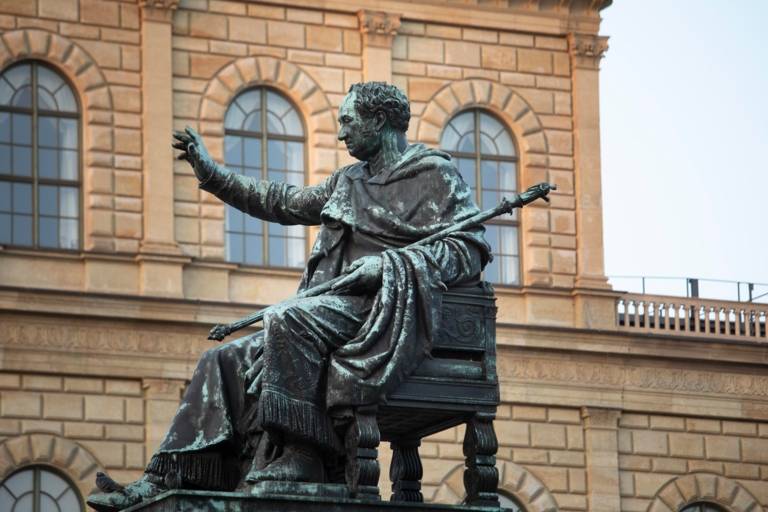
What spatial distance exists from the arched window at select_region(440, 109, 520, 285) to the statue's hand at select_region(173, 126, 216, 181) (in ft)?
69.3

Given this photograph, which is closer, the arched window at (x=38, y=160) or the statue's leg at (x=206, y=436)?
the statue's leg at (x=206, y=436)

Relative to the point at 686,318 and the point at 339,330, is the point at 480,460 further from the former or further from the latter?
the point at 686,318

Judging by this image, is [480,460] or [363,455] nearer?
[363,455]

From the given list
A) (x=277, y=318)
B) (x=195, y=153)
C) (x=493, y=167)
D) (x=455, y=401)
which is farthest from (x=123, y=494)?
(x=493, y=167)

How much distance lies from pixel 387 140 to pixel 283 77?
20.8 metres

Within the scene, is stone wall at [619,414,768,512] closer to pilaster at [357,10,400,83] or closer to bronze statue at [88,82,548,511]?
pilaster at [357,10,400,83]

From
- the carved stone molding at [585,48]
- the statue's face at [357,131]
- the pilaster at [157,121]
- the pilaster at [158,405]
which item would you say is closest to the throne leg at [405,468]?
the statue's face at [357,131]

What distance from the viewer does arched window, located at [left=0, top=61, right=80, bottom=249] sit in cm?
3111

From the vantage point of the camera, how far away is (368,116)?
39.3 ft

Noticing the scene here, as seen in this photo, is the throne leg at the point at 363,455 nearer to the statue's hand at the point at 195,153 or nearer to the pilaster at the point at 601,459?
the statue's hand at the point at 195,153

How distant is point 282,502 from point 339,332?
855 millimetres

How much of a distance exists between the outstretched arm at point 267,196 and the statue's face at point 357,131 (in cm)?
35

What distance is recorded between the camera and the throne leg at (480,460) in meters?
11.3

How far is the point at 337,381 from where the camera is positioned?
439 inches
